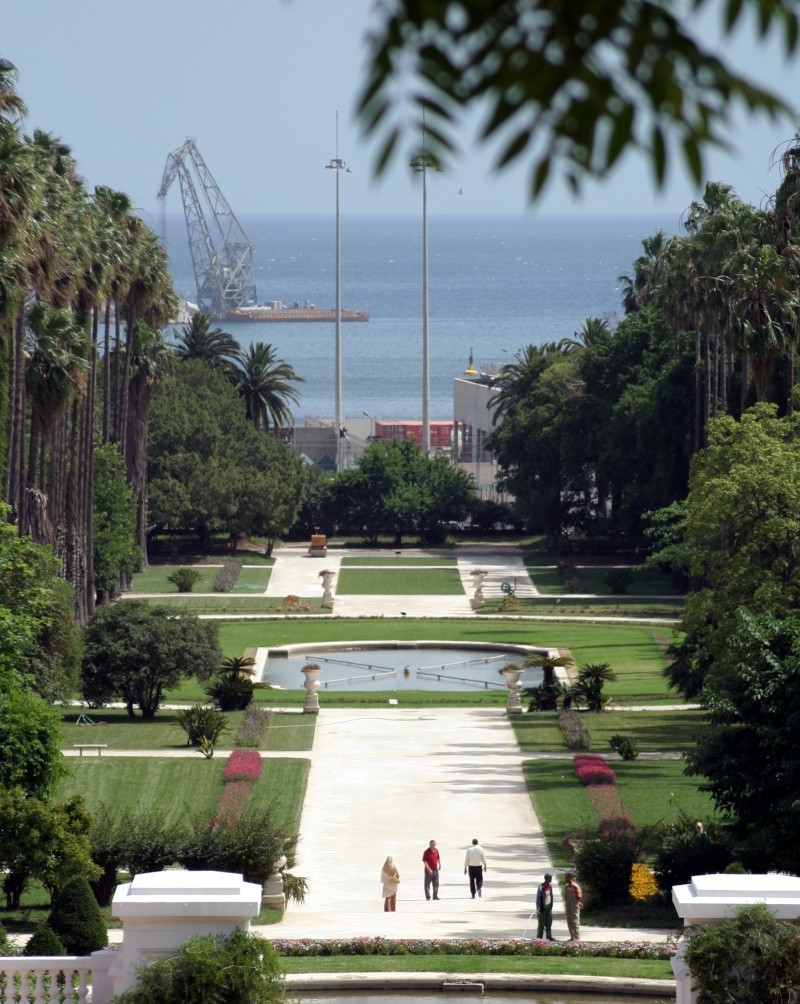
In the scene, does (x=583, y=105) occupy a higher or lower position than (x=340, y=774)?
higher

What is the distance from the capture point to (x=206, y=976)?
15422mm

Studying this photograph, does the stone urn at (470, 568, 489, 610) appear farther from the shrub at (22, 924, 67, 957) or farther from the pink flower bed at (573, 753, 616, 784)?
the shrub at (22, 924, 67, 957)

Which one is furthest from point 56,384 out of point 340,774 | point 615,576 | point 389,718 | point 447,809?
point 615,576

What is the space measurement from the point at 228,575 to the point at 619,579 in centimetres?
1681

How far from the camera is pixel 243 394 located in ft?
333

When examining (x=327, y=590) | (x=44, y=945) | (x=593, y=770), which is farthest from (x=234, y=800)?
(x=327, y=590)

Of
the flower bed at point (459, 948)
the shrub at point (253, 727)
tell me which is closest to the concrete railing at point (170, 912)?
the flower bed at point (459, 948)

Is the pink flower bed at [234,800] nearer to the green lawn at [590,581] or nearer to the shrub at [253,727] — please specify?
the shrub at [253,727]

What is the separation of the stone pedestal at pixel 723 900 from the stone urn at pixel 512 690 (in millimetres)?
33487

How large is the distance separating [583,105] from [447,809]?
33.6 m

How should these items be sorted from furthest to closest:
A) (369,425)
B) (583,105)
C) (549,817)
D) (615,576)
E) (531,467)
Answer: (369,425) < (531,467) < (615,576) < (549,817) < (583,105)

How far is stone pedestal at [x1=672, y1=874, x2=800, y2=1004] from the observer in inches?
640

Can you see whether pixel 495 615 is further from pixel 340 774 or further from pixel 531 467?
pixel 340 774

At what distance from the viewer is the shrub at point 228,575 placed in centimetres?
7744
